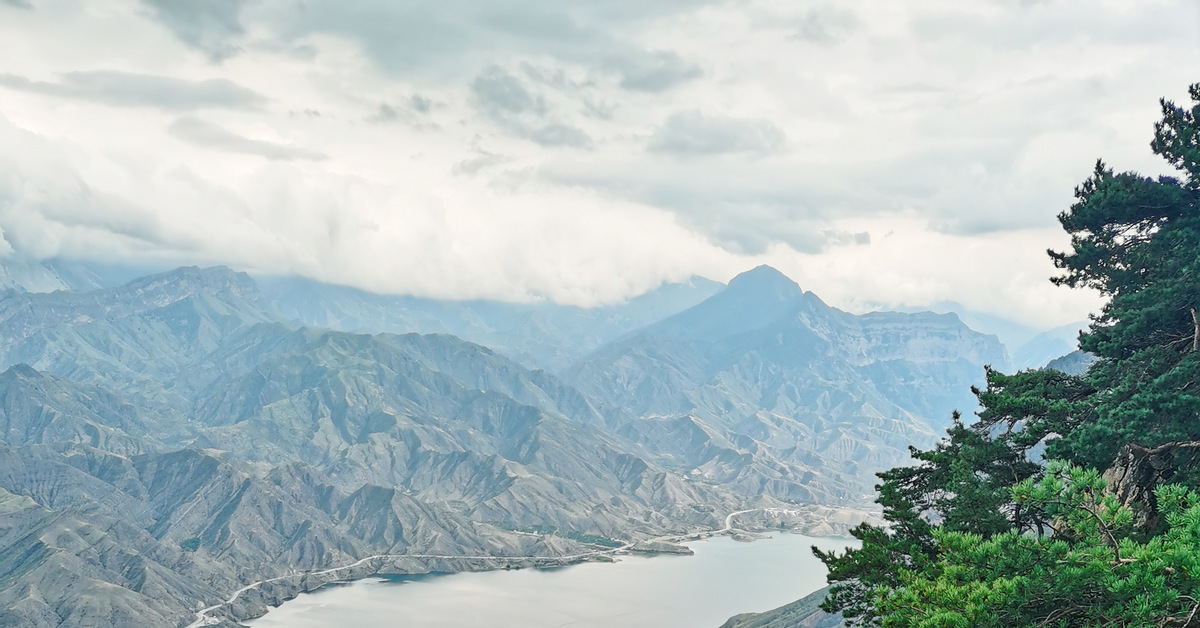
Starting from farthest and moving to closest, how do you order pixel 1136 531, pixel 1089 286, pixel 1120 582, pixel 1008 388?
pixel 1089 286 < pixel 1008 388 < pixel 1136 531 < pixel 1120 582

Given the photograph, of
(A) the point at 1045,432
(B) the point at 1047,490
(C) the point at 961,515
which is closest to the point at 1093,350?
(A) the point at 1045,432

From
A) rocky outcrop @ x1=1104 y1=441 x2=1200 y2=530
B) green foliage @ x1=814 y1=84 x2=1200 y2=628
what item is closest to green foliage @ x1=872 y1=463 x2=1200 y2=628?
green foliage @ x1=814 y1=84 x2=1200 y2=628

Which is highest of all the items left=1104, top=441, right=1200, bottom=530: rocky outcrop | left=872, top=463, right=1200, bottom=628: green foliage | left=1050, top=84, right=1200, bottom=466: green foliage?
left=1050, top=84, right=1200, bottom=466: green foliage

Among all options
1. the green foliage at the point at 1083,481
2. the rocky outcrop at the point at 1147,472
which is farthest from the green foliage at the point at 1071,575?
the rocky outcrop at the point at 1147,472

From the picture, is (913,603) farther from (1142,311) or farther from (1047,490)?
(1142,311)

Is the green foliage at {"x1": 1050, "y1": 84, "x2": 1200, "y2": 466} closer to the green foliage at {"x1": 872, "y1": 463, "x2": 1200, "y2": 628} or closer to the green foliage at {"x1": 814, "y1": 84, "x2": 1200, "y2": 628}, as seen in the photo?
the green foliage at {"x1": 814, "y1": 84, "x2": 1200, "y2": 628}

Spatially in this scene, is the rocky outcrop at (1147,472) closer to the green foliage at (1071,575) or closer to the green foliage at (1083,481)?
the green foliage at (1083,481)
